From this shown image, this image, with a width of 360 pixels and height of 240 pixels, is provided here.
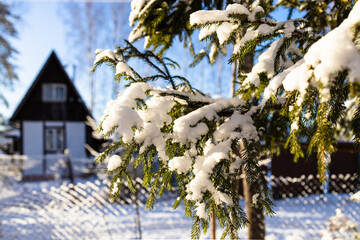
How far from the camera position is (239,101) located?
164 cm

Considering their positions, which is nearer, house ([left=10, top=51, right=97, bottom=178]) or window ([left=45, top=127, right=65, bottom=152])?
house ([left=10, top=51, right=97, bottom=178])

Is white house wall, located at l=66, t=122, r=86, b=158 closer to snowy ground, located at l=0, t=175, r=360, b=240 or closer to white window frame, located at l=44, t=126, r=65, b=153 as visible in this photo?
white window frame, located at l=44, t=126, r=65, b=153

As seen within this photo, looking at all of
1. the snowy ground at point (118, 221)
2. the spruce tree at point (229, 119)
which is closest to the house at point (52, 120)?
the snowy ground at point (118, 221)

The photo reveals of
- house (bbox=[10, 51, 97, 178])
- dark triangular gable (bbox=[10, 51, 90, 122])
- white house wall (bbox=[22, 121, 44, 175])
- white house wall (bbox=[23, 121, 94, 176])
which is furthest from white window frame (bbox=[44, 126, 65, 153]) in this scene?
dark triangular gable (bbox=[10, 51, 90, 122])

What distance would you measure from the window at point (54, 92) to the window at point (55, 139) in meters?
1.68

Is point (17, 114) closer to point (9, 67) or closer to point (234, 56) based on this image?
point (9, 67)

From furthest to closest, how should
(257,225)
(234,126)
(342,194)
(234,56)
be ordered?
(342,194) → (257,225) → (234,56) → (234,126)

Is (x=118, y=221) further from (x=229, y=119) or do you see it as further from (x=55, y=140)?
(x=55, y=140)

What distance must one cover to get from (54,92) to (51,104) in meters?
0.71

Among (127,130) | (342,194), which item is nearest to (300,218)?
(342,194)

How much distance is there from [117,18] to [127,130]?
14.4 m

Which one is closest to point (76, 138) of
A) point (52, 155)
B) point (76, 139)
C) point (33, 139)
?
point (76, 139)

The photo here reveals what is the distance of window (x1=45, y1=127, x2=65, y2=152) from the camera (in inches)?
564

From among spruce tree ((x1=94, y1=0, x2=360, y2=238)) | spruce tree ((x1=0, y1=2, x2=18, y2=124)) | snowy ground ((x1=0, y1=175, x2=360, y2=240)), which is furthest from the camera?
spruce tree ((x1=0, y1=2, x2=18, y2=124))
